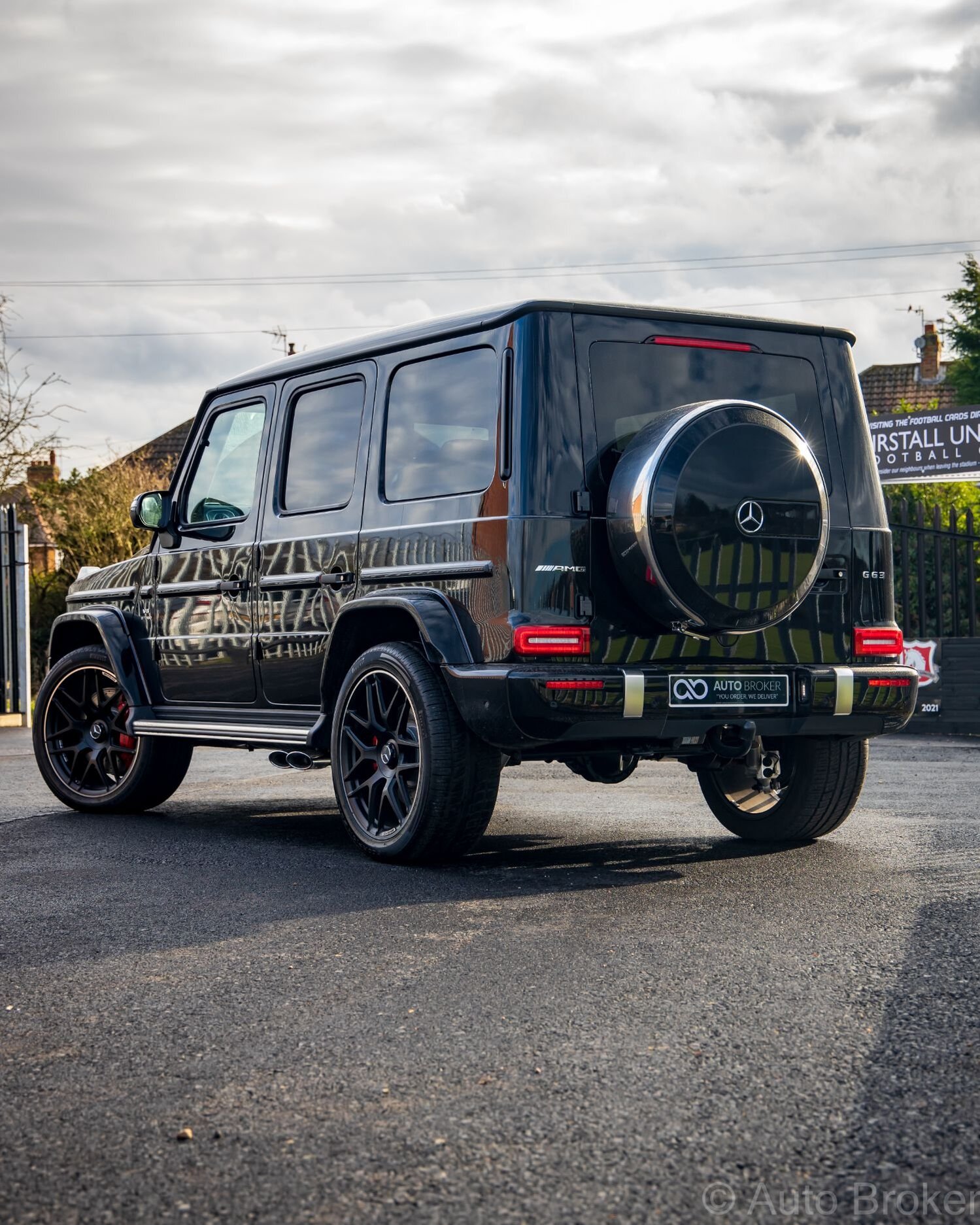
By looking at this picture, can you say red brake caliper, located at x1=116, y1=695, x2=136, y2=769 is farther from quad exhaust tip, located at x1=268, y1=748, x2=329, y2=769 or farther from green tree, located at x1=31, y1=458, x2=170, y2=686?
green tree, located at x1=31, y1=458, x2=170, y2=686

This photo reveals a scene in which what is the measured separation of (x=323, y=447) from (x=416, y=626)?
1.24m

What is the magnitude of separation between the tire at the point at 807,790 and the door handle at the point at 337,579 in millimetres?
1813

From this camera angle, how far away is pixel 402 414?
21.3ft

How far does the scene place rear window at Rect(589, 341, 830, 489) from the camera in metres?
5.89

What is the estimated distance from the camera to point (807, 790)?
6668mm

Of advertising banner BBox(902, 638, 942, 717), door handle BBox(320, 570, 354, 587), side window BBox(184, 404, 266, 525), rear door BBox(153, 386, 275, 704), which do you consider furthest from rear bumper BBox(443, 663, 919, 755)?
advertising banner BBox(902, 638, 942, 717)

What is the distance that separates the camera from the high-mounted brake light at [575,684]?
18.1 ft

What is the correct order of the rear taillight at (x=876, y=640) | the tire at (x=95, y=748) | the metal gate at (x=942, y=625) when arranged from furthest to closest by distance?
the metal gate at (x=942, y=625) → the tire at (x=95, y=748) → the rear taillight at (x=876, y=640)

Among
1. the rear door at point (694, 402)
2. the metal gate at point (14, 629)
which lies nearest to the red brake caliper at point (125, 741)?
the rear door at point (694, 402)

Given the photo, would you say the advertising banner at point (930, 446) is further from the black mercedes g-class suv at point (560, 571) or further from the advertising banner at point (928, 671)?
the black mercedes g-class suv at point (560, 571)

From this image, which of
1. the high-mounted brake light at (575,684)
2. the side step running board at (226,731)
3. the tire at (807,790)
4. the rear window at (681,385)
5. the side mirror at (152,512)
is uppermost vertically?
the rear window at (681,385)

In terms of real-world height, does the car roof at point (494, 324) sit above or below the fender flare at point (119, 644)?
above

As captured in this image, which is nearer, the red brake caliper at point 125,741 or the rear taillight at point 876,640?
the rear taillight at point 876,640

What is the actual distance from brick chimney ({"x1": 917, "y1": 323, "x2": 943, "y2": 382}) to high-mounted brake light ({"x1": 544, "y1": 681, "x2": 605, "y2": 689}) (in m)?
43.5
